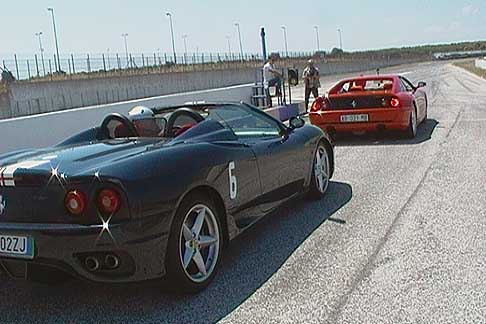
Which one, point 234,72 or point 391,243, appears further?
point 234,72

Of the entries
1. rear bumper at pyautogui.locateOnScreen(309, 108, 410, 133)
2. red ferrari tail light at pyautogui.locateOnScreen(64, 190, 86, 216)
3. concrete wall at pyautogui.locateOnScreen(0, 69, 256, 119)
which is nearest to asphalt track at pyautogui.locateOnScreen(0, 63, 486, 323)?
red ferrari tail light at pyautogui.locateOnScreen(64, 190, 86, 216)

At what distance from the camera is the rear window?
35.0ft

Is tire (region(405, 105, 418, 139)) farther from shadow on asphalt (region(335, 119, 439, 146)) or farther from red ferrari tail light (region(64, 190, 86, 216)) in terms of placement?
red ferrari tail light (region(64, 190, 86, 216))

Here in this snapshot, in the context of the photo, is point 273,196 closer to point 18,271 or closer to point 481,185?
point 18,271

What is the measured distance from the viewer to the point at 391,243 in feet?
14.8

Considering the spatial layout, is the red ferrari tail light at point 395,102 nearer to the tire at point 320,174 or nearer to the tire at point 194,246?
the tire at point 320,174

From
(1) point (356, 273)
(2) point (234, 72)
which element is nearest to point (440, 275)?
(1) point (356, 273)

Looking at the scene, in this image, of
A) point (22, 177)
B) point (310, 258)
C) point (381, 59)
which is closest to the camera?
point (22, 177)

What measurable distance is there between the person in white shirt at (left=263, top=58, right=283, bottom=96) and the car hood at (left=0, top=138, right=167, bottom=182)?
1332 cm

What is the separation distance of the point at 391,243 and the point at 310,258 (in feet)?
2.45

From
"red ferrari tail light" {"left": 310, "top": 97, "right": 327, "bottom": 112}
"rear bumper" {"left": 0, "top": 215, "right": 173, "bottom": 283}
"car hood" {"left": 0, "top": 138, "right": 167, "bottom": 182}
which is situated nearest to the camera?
"rear bumper" {"left": 0, "top": 215, "right": 173, "bottom": 283}

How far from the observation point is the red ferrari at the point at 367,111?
9.86 m

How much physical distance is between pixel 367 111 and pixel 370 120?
17 centimetres

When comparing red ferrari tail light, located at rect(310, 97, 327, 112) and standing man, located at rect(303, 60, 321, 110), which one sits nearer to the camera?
red ferrari tail light, located at rect(310, 97, 327, 112)
